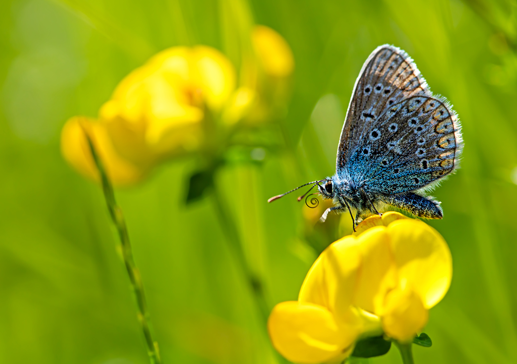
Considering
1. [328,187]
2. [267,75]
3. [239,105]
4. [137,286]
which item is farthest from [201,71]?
[137,286]

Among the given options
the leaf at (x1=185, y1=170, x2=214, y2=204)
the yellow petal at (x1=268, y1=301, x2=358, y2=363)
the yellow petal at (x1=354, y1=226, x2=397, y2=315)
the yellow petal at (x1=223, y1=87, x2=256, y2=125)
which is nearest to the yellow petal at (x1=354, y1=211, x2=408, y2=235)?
the yellow petal at (x1=354, y1=226, x2=397, y2=315)

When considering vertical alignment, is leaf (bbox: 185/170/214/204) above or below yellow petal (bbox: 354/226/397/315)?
above

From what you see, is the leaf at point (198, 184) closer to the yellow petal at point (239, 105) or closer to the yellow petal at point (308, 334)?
the yellow petal at point (239, 105)

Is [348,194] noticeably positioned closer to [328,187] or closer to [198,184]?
[328,187]

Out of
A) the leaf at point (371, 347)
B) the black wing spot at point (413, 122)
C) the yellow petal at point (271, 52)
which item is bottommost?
the leaf at point (371, 347)

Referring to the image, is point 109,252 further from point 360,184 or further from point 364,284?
point 364,284

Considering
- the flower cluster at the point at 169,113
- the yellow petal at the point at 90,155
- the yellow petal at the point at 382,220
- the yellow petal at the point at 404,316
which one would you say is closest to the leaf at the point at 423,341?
the yellow petal at the point at 404,316

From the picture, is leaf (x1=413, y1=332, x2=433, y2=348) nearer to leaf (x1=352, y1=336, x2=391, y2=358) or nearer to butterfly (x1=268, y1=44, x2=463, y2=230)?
leaf (x1=352, y1=336, x2=391, y2=358)
